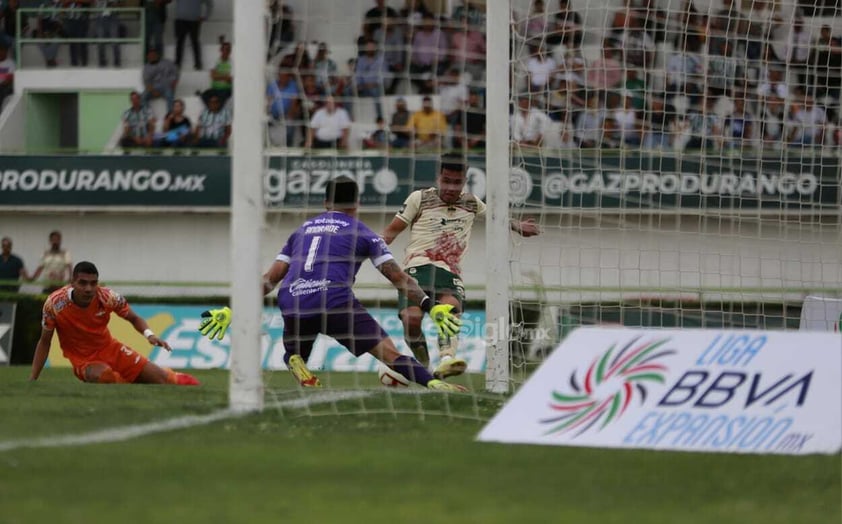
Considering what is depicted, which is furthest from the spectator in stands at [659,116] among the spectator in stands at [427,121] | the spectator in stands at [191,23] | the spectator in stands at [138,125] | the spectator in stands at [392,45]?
the spectator in stands at [191,23]

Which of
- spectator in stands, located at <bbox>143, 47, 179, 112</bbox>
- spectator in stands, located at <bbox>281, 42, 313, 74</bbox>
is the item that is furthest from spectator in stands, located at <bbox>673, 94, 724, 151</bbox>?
spectator in stands, located at <bbox>143, 47, 179, 112</bbox>

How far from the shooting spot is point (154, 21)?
27953 mm

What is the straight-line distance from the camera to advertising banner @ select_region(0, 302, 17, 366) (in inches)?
801

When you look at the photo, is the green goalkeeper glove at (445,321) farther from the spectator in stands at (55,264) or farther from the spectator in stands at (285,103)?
the spectator in stands at (55,264)

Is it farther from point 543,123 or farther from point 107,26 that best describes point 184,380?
point 107,26

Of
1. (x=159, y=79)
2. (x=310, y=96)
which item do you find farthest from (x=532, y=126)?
(x=159, y=79)

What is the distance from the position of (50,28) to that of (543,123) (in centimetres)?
1785

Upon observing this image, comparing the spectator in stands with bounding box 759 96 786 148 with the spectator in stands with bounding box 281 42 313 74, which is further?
the spectator in stands with bounding box 759 96 786 148

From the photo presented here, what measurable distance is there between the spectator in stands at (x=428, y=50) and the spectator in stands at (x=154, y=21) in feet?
42.2

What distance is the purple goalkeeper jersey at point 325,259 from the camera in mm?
10352

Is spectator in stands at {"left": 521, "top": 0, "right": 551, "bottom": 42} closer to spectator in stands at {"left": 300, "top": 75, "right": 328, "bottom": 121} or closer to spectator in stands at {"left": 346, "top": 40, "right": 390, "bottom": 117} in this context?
spectator in stands at {"left": 346, "top": 40, "right": 390, "bottom": 117}

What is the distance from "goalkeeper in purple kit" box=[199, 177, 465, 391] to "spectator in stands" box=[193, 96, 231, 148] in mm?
15244

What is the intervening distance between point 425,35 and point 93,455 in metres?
7.59

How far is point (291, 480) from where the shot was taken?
6.31 meters
